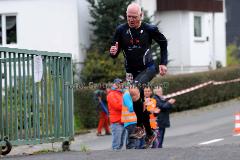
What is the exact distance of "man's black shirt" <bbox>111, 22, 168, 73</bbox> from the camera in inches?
436

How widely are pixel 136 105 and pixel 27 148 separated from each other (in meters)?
5.69

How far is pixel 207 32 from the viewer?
3916 cm

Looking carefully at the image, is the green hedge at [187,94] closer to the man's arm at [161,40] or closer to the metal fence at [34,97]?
the metal fence at [34,97]

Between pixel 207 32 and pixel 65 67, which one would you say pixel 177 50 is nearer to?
pixel 207 32

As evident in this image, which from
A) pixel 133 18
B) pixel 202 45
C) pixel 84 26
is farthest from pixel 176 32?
pixel 133 18

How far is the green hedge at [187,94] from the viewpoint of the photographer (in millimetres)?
24797

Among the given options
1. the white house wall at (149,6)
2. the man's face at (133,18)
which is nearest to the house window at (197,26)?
the white house wall at (149,6)

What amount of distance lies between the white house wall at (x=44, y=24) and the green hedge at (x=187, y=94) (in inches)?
171

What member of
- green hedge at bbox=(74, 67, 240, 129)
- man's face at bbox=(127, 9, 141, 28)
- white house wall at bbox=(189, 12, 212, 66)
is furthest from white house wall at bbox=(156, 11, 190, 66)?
man's face at bbox=(127, 9, 141, 28)

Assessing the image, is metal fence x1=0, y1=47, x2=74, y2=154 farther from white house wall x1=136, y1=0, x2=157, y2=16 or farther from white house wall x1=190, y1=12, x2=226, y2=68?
white house wall x1=190, y1=12, x2=226, y2=68

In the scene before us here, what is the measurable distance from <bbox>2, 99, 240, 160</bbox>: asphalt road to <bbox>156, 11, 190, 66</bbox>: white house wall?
15.5 ft

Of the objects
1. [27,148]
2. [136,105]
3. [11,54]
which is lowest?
[27,148]

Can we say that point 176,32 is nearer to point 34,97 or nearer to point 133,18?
point 34,97

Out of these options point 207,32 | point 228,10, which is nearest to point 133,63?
point 207,32
